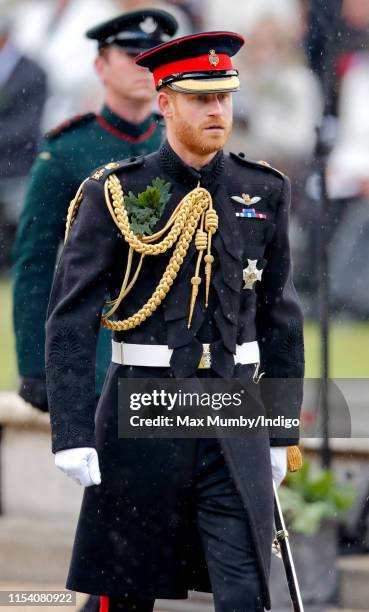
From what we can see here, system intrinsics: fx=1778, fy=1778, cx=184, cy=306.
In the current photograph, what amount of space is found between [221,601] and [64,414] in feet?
2.10

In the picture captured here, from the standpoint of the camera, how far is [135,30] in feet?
21.2

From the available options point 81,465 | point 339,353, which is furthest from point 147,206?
point 339,353

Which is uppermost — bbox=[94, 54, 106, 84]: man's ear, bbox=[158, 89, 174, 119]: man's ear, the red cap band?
bbox=[94, 54, 106, 84]: man's ear

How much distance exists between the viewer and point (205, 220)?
481 centimetres

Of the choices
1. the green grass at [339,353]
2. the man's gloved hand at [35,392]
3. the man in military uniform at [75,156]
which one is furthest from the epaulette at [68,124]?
the green grass at [339,353]

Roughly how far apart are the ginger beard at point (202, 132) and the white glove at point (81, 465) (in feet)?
2.82

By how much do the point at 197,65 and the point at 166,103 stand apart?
0.14m

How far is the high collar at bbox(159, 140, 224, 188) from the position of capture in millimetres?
4824

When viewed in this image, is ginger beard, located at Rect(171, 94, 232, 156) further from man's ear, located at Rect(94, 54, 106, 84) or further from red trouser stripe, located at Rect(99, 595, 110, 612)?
man's ear, located at Rect(94, 54, 106, 84)

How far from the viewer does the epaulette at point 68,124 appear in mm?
6371

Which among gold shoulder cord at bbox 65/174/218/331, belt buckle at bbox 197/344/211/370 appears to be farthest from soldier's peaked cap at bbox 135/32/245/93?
belt buckle at bbox 197/344/211/370

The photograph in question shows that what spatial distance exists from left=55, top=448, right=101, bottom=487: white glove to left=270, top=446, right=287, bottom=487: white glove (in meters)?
0.58

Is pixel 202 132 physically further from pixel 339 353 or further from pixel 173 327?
pixel 339 353

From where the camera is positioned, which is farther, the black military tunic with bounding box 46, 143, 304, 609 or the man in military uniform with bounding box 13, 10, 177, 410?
the man in military uniform with bounding box 13, 10, 177, 410
